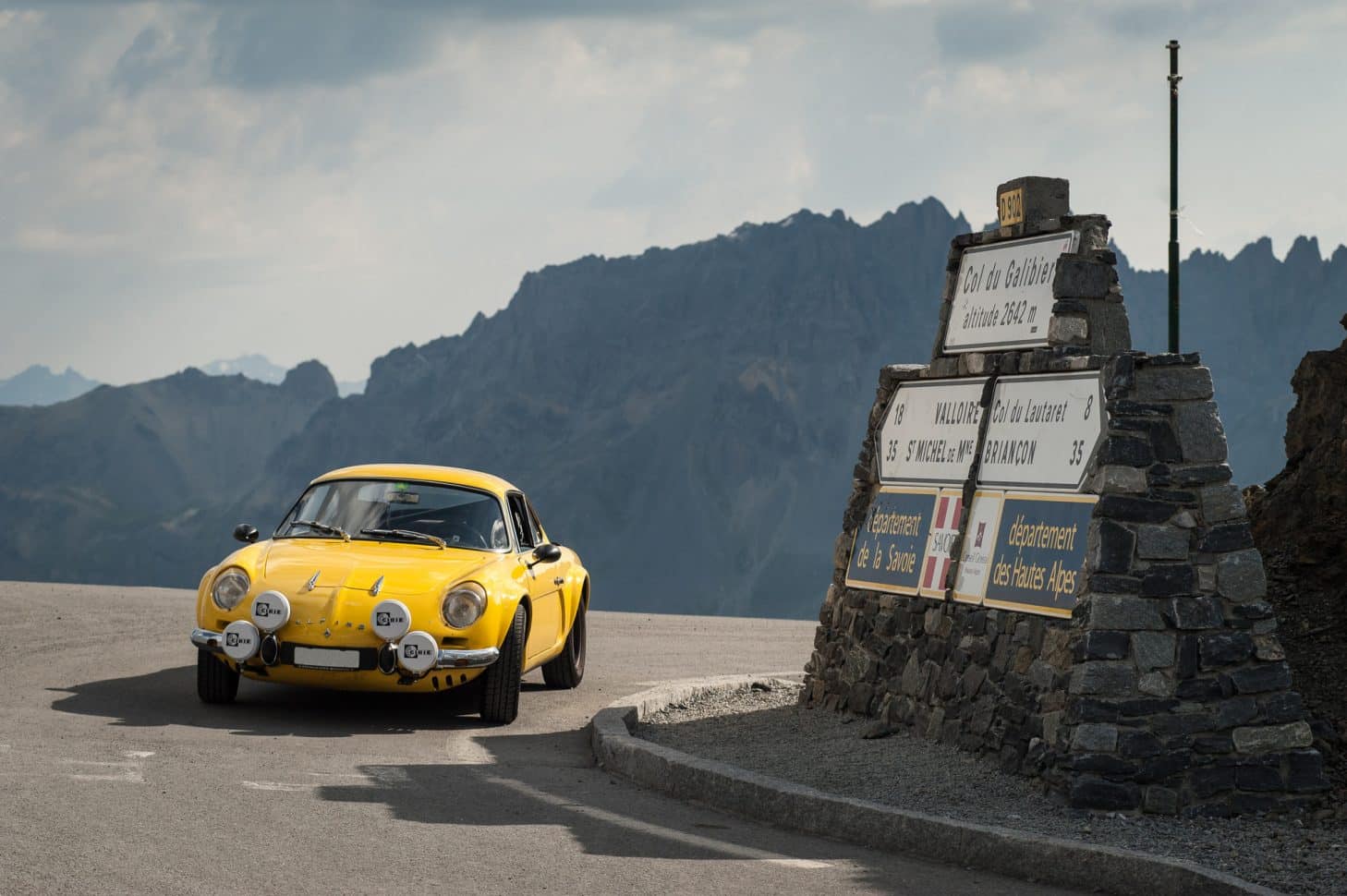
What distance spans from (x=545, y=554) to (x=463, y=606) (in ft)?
4.86

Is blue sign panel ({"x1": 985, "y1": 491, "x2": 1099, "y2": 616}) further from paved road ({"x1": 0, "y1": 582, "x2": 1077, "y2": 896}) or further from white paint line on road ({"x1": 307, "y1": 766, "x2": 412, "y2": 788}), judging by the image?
white paint line on road ({"x1": 307, "y1": 766, "x2": 412, "y2": 788})

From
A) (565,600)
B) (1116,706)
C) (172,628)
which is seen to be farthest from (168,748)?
(172,628)

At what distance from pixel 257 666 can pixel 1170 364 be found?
5518mm

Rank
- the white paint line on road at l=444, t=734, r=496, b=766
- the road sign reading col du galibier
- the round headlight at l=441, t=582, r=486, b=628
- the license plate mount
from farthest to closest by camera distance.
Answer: the round headlight at l=441, t=582, r=486, b=628 → the license plate mount → the road sign reading col du galibier → the white paint line on road at l=444, t=734, r=496, b=766

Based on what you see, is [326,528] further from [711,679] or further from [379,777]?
[379,777]

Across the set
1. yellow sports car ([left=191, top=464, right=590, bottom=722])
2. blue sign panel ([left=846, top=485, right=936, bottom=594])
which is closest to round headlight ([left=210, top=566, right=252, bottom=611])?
yellow sports car ([left=191, top=464, right=590, bottom=722])

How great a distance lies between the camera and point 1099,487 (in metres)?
7.80

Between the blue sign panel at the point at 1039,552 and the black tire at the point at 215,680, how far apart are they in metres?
4.80

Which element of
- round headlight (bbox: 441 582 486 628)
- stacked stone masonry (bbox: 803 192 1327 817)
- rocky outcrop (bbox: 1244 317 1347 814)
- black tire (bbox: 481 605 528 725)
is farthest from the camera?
black tire (bbox: 481 605 528 725)

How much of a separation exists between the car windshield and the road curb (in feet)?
8.24

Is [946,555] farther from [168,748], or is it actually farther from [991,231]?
[168,748]

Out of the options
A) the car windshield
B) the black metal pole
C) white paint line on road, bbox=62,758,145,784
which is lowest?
white paint line on road, bbox=62,758,145,784

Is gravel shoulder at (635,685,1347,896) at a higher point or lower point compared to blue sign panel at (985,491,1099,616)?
lower

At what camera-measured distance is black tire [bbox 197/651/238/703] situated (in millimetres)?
10023
